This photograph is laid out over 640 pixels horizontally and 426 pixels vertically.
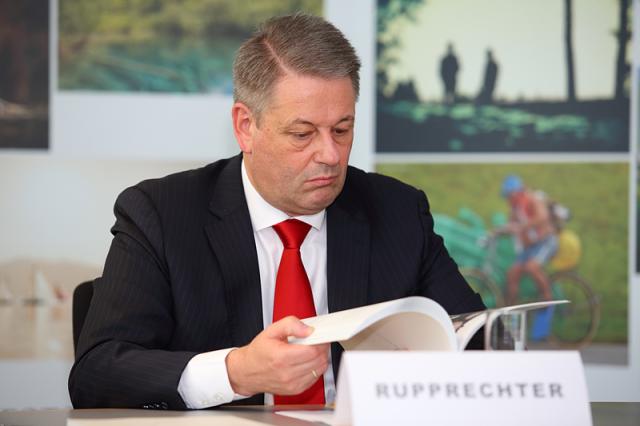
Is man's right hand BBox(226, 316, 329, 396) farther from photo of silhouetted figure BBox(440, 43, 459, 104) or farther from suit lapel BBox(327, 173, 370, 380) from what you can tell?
photo of silhouetted figure BBox(440, 43, 459, 104)

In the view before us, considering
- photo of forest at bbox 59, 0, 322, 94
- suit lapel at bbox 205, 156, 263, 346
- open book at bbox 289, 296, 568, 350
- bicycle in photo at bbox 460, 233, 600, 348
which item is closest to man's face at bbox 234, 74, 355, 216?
suit lapel at bbox 205, 156, 263, 346

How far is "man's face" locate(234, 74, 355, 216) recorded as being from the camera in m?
2.13

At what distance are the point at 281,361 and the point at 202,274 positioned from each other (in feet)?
1.86

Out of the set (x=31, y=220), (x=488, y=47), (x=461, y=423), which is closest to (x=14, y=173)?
(x=31, y=220)

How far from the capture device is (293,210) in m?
2.28

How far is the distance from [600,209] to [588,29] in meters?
0.73

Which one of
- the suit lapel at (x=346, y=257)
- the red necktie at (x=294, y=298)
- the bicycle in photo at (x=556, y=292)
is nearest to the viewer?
the red necktie at (x=294, y=298)

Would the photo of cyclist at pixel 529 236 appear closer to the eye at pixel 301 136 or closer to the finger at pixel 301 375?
the eye at pixel 301 136

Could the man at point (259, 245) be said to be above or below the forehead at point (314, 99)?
below

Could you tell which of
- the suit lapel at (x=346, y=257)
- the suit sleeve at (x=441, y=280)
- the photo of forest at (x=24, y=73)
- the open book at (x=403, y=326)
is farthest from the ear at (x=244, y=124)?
the photo of forest at (x=24, y=73)

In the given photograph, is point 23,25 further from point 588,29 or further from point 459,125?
point 588,29

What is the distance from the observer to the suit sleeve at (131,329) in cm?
183

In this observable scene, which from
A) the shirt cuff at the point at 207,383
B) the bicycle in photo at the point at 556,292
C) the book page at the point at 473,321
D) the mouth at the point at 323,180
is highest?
the mouth at the point at 323,180

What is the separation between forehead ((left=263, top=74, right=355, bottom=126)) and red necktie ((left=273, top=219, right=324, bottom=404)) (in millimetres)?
311
